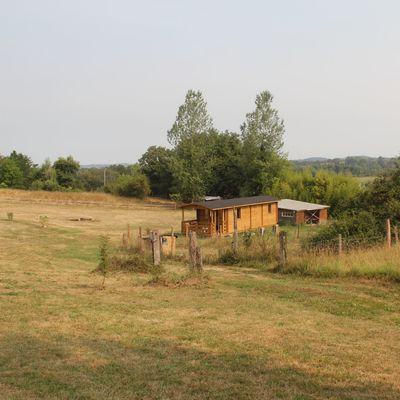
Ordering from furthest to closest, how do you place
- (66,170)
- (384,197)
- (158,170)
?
(66,170), (158,170), (384,197)

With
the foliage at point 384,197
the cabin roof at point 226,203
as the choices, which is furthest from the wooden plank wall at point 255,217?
the foliage at point 384,197

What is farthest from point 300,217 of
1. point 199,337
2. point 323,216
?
point 199,337

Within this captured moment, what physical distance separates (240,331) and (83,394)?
3563mm

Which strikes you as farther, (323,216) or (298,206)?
(323,216)

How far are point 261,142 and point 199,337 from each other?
59.1 metres

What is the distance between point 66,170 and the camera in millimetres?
84750

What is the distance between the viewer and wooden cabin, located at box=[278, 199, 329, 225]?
46906mm

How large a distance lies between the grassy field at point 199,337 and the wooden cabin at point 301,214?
104 ft

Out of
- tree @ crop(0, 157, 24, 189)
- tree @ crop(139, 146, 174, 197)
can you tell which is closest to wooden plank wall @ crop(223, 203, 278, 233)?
tree @ crop(139, 146, 174, 197)

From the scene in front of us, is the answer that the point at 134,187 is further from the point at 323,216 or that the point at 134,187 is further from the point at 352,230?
the point at 352,230

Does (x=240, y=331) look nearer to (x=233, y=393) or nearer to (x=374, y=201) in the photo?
(x=233, y=393)

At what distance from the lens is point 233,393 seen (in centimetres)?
546

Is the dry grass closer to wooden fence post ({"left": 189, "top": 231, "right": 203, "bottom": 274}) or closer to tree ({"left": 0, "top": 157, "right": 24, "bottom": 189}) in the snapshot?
wooden fence post ({"left": 189, "top": 231, "right": 203, "bottom": 274})

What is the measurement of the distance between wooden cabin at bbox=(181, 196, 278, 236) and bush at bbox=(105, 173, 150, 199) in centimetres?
3385
